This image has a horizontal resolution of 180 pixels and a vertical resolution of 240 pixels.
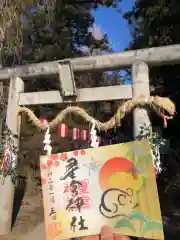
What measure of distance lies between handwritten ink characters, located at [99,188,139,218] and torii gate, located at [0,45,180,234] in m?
0.99

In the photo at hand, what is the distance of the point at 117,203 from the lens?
3303 millimetres

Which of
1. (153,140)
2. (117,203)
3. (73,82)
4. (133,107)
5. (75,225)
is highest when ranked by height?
(73,82)

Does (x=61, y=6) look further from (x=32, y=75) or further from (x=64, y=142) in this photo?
(x=32, y=75)

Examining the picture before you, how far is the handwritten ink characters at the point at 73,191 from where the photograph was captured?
340 cm

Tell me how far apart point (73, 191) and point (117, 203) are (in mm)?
537

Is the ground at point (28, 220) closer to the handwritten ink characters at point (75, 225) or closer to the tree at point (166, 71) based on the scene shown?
the handwritten ink characters at point (75, 225)

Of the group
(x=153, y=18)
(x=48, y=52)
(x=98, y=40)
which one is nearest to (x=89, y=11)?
(x=98, y=40)

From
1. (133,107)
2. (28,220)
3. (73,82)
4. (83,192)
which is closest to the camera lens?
(83,192)

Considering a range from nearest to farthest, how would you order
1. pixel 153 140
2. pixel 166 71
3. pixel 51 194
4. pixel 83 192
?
pixel 83 192 → pixel 51 194 → pixel 153 140 → pixel 166 71

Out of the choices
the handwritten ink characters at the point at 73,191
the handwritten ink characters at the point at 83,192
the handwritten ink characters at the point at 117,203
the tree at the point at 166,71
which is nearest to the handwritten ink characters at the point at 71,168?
the handwritten ink characters at the point at 73,191

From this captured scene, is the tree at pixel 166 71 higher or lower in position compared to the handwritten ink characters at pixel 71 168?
higher

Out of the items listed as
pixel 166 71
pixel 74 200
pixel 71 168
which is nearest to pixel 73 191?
pixel 74 200

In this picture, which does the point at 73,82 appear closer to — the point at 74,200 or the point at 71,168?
the point at 71,168

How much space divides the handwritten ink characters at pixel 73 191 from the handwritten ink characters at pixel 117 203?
254mm
